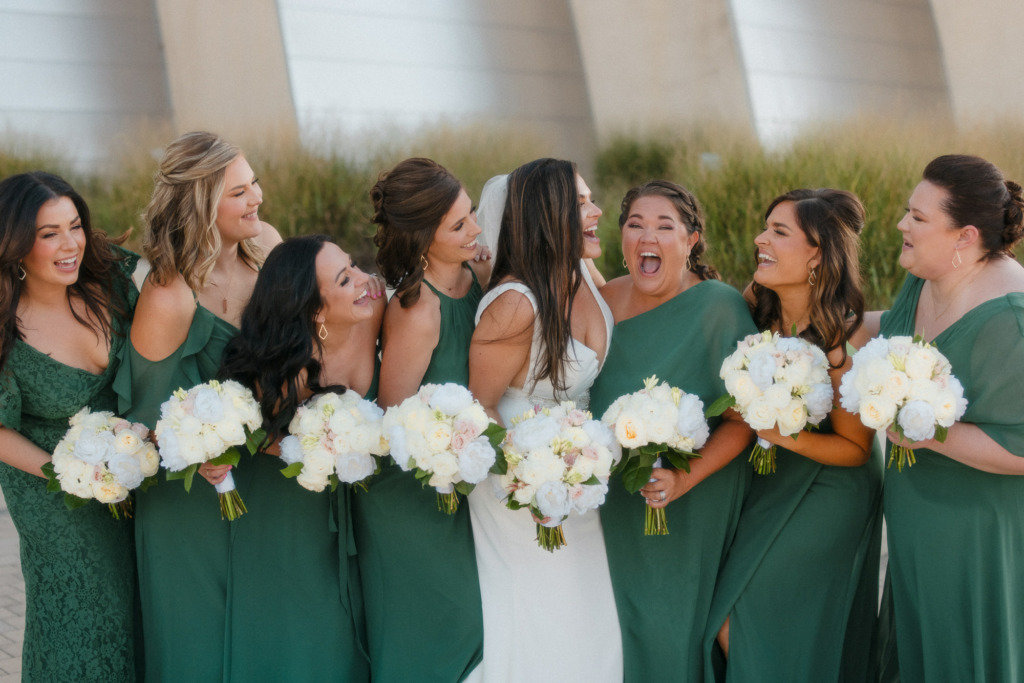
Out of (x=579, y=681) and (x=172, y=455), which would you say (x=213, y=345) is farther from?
(x=579, y=681)

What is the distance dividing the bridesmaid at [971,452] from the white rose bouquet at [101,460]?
274 centimetres

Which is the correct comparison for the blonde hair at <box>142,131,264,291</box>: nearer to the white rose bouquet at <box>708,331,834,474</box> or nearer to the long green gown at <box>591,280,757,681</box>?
the long green gown at <box>591,280,757,681</box>

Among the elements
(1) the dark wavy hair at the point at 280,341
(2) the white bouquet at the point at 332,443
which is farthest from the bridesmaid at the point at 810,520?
(1) the dark wavy hair at the point at 280,341

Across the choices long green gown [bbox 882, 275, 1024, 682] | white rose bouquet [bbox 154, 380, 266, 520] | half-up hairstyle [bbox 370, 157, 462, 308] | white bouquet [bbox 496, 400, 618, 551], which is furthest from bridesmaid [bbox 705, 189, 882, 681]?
white rose bouquet [bbox 154, 380, 266, 520]

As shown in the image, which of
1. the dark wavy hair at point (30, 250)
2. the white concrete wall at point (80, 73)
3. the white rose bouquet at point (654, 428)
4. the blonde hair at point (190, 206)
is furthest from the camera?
the white concrete wall at point (80, 73)

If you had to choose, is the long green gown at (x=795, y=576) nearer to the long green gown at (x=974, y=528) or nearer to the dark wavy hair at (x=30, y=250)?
the long green gown at (x=974, y=528)

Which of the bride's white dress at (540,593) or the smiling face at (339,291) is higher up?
the smiling face at (339,291)

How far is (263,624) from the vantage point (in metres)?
3.91

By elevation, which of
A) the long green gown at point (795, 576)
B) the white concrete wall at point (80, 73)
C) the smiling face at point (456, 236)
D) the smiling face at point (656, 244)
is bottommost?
the long green gown at point (795, 576)

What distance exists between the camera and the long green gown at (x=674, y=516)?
380 centimetres

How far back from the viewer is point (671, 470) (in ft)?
12.2

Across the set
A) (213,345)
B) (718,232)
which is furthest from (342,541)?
Result: (718,232)

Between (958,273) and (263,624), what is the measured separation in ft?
9.79

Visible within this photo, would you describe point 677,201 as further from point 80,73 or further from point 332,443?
point 80,73
